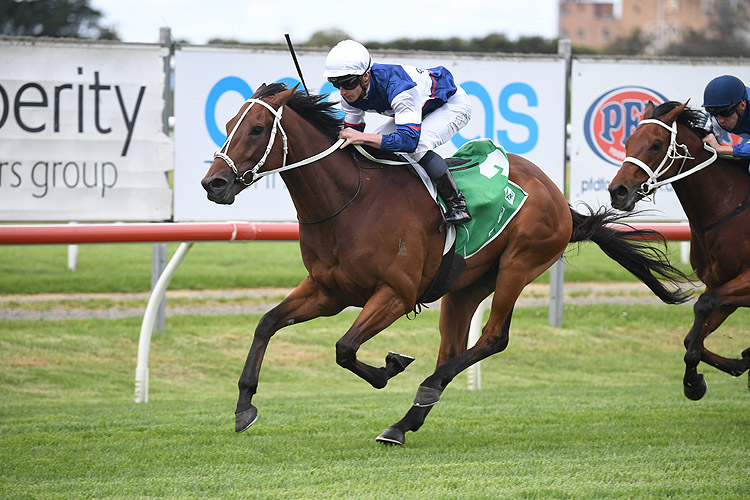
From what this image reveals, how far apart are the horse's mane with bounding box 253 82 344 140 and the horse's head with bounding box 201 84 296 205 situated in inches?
3.7

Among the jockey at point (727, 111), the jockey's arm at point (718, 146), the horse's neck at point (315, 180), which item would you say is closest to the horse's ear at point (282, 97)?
the horse's neck at point (315, 180)

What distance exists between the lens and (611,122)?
9.16 metres

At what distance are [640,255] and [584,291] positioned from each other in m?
6.34

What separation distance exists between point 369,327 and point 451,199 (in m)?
0.89

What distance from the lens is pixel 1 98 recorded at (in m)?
7.76

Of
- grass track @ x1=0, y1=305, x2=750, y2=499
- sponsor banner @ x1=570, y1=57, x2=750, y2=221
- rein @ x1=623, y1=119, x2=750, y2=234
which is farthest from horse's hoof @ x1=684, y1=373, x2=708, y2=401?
sponsor banner @ x1=570, y1=57, x2=750, y2=221

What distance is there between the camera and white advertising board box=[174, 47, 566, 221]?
8.21 metres

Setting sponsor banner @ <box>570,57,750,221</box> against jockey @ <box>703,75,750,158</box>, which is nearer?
jockey @ <box>703,75,750,158</box>

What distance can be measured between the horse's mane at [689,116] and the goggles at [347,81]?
203cm

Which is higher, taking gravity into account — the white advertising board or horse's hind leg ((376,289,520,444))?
the white advertising board

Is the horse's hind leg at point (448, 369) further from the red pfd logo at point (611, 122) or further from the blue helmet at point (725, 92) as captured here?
the red pfd logo at point (611, 122)

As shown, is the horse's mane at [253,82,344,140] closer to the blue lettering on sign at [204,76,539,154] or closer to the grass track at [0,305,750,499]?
the grass track at [0,305,750,499]

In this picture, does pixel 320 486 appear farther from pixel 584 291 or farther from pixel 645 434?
pixel 584 291

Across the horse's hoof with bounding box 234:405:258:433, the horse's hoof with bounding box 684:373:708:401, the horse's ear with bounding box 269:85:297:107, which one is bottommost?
the horse's hoof with bounding box 684:373:708:401
